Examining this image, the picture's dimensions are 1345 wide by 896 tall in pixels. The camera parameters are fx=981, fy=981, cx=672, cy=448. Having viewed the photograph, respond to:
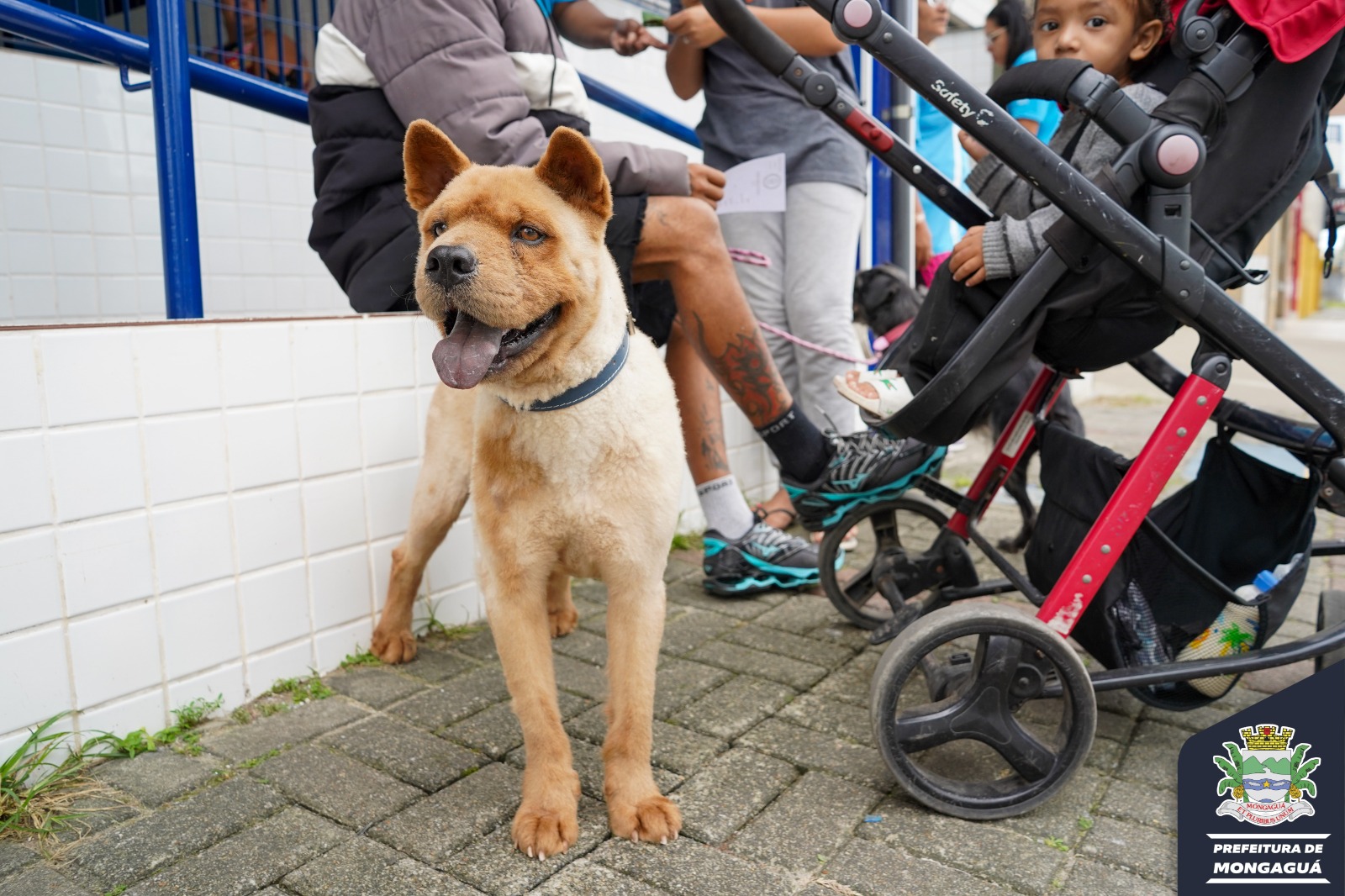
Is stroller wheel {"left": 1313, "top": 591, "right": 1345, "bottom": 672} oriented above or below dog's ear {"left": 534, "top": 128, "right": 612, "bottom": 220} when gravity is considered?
below

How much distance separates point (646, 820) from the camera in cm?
197

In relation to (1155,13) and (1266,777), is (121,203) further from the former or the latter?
(1266,777)

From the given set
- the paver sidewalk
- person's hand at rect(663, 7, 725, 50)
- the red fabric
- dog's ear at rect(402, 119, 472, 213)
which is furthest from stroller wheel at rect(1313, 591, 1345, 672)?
person's hand at rect(663, 7, 725, 50)

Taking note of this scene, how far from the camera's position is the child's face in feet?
7.39

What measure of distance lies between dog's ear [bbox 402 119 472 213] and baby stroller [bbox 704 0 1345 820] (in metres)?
0.79

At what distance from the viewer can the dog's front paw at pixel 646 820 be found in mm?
1963

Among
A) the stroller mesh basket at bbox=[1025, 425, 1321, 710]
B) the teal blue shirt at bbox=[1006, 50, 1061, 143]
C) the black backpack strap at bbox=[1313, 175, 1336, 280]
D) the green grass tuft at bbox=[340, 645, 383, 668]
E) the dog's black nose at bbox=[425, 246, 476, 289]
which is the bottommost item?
the green grass tuft at bbox=[340, 645, 383, 668]

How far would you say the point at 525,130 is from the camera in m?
2.54

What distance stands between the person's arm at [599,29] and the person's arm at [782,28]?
0.63ft

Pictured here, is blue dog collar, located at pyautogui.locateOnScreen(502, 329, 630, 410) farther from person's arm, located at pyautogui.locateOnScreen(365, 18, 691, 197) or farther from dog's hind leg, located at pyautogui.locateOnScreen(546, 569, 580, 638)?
dog's hind leg, located at pyautogui.locateOnScreen(546, 569, 580, 638)

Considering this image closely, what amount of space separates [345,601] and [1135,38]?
2544 mm

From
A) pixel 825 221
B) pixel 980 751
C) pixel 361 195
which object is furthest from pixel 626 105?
pixel 980 751

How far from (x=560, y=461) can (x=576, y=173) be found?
0.58 m

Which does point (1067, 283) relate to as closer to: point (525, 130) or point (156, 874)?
point (525, 130)
